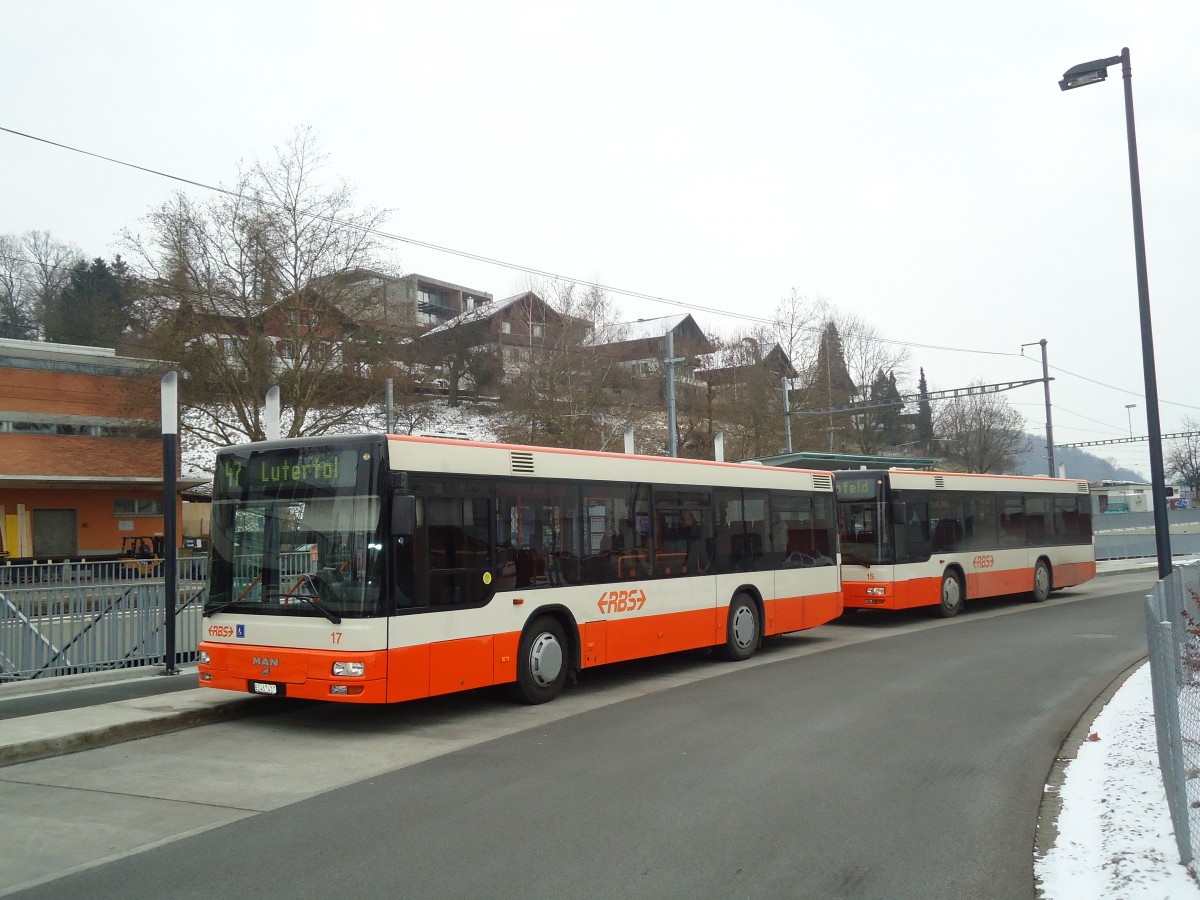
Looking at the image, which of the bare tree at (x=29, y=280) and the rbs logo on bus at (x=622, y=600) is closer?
the rbs logo on bus at (x=622, y=600)

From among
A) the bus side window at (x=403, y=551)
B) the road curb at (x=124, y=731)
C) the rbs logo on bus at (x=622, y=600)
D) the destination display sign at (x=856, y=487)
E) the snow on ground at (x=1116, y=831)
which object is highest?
the destination display sign at (x=856, y=487)

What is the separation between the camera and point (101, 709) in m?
10.2

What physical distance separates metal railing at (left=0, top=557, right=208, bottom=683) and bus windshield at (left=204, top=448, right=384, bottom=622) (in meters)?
3.00

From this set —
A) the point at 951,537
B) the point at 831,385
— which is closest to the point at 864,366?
the point at 831,385

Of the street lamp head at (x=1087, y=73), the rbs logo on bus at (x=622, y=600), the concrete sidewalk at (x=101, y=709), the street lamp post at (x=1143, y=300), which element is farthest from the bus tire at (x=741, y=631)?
the street lamp head at (x=1087, y=73)

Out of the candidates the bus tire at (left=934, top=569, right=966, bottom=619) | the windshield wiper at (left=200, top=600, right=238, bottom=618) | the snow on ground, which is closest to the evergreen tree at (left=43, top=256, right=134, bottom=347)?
the bus tire at (left=934, top=569, right=966, bottom=619)

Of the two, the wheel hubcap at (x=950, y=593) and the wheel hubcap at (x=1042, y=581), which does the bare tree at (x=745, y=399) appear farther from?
the wheel hubcap at (x=950, y=593)

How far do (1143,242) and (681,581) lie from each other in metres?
8.58

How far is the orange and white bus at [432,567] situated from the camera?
31.0 ft

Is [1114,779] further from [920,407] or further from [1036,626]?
[920,407]

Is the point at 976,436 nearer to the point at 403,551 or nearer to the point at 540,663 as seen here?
the point at 540,663

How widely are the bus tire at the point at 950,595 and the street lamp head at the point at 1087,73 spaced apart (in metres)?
10.2

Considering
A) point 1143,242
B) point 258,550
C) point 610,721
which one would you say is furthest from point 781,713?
point 1143,242

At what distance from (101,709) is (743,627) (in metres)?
8.70
